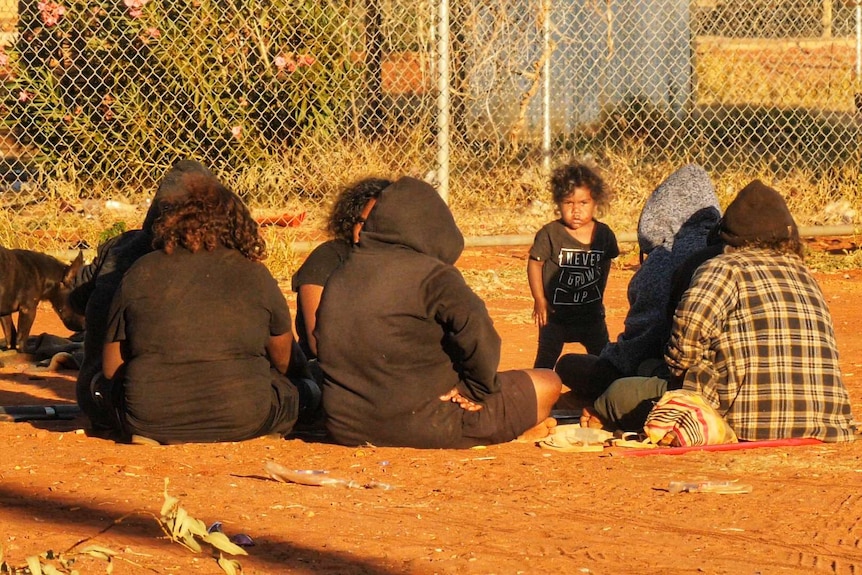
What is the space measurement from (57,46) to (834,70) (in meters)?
7.61

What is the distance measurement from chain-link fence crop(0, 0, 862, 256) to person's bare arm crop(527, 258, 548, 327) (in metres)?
3.67

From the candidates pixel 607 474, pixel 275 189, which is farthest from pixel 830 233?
pixel 607 474

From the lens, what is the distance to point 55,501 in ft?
15.5

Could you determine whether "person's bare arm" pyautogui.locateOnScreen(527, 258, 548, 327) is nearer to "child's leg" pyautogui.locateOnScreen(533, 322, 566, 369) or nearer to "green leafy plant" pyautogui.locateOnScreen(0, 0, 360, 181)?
"child's leg" pyautogui.locateOnScreen(533, 322, 566, 369)

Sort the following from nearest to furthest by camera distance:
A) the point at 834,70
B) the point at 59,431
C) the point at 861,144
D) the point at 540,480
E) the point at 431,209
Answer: the point at 540,480, the point at 431,209, the point at 59,431, the point at 861,144, the point at 834,70

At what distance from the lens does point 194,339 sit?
5586 mm

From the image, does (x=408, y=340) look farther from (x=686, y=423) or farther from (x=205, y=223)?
(x=686, y=423)

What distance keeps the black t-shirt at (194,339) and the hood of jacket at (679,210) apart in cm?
197

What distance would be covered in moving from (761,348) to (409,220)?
154 centimetres

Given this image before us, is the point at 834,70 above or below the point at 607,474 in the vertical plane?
above

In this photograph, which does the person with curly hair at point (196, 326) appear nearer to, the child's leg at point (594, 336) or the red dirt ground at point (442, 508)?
the red dirt ground at point (442, 508)

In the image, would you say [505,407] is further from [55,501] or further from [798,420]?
[55,501]

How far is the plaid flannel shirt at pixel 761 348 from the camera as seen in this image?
5.51 metres

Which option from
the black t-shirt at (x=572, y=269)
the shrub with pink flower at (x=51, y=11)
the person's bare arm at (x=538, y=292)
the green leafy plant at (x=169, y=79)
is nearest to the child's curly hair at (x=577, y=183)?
the black t-shirt at (x=572, y=269)
